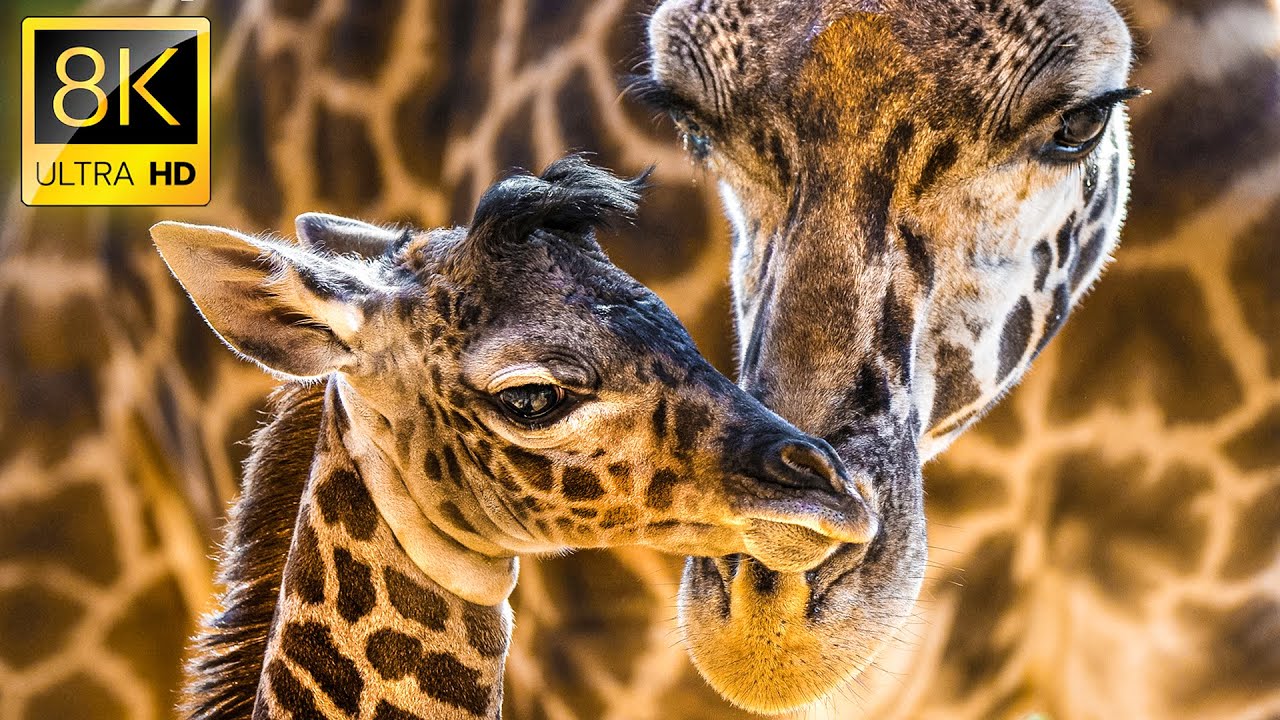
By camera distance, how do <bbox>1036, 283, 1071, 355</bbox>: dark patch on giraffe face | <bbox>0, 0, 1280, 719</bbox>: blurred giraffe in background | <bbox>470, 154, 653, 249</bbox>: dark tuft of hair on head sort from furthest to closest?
<bbox>0, 0, 1280, 719</bbox>: blurred giraffe in background
<bbox>1036, 283, 1071, 355</bbox>: dark patch on giraffe face
<bbox>470, 154, 653, 249</bbox>: dark tuft of hair on head

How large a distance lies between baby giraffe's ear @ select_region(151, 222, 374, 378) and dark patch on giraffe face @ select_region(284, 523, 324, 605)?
170 mm

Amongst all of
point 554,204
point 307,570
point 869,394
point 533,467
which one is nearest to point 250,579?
point 307,570

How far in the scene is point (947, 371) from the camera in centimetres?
142

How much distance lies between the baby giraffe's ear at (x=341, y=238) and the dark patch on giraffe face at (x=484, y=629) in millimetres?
345

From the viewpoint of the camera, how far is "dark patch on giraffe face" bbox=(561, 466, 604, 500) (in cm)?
117

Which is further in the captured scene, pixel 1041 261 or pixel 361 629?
pixel 1041 261

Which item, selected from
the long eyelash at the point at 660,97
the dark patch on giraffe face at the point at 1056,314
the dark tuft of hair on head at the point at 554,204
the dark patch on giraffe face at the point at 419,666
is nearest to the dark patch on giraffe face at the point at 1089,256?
the dark patch on giraffe face at the point at 1056,314

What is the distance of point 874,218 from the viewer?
1.35 metres

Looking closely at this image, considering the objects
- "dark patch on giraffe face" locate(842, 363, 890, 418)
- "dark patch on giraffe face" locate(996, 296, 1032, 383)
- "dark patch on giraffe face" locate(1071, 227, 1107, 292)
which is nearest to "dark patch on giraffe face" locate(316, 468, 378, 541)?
"dark patch on giraffe face" locate(842, 363, 890, 418)

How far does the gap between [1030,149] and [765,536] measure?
50 centimetres

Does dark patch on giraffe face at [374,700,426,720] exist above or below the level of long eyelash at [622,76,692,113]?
below

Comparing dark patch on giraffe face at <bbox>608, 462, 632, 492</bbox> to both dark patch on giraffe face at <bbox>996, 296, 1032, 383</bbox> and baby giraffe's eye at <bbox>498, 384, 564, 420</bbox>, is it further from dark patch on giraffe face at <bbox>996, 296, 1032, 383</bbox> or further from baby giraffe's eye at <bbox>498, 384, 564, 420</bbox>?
dark patch on giraffe face at <bbox>996, 296, 1032, 383</bbox>

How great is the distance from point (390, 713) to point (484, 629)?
0.36ft

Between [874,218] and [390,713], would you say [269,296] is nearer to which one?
[390,713]
